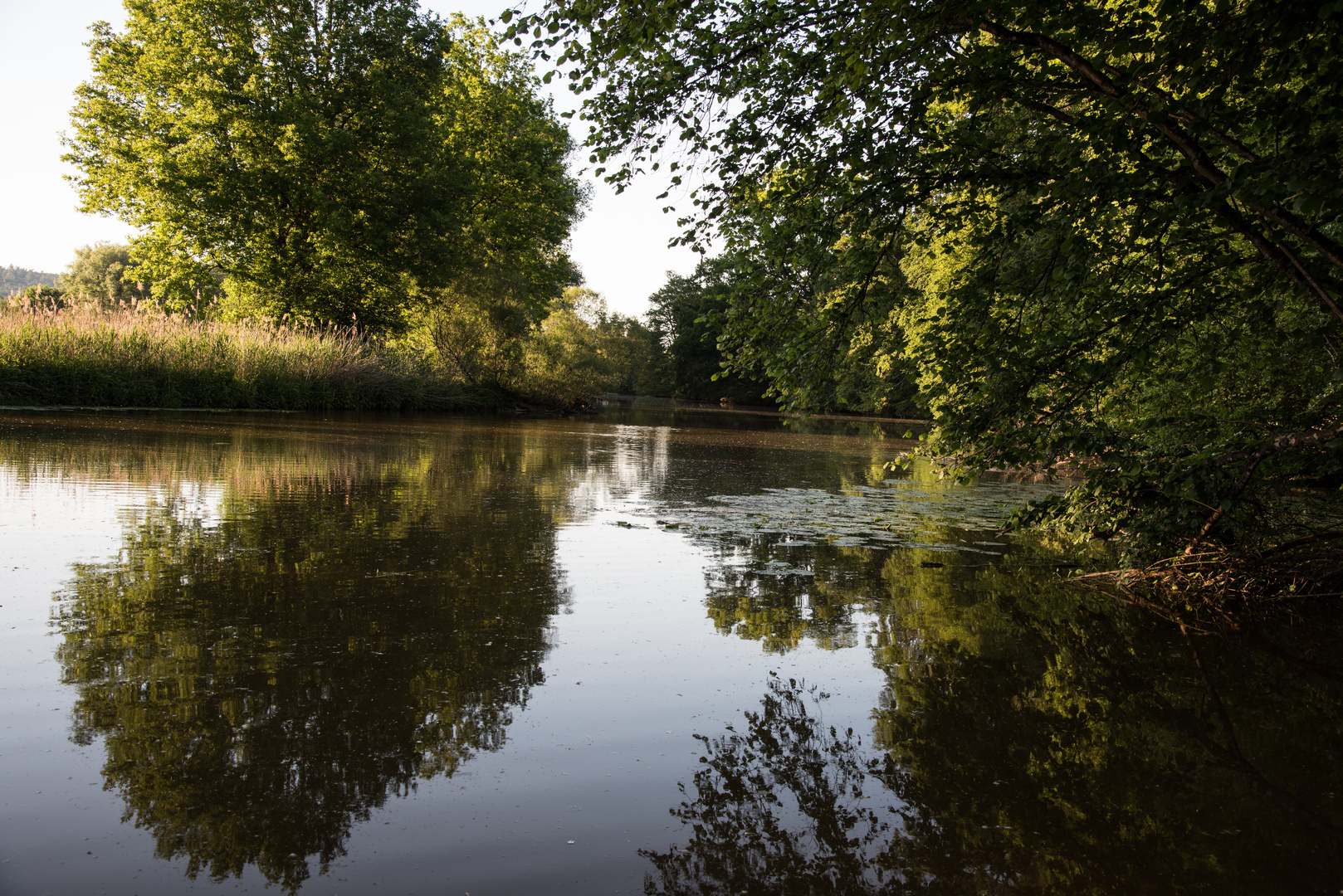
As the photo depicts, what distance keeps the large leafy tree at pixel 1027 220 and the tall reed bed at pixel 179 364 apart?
15.9 m

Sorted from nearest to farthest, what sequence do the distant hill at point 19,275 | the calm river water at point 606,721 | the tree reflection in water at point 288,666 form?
the calm river water at point 606,721, the tree reflection in water at point 288,666, the distant hill at point 19,275

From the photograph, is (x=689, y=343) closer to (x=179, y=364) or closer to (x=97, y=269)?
(x=97, y=269)

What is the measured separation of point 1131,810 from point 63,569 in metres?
5.59

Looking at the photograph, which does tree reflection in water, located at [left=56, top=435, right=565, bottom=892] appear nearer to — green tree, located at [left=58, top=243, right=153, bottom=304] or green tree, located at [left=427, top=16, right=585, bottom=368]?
green tree, located at [left=427, top=16, right=585, bottom=368]

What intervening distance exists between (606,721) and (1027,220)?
4289 millimetres

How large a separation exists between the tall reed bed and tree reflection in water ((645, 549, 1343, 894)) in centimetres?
1795

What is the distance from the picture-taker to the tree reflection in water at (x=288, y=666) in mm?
2508

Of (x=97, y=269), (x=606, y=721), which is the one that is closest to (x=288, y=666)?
(x=606, y=721)

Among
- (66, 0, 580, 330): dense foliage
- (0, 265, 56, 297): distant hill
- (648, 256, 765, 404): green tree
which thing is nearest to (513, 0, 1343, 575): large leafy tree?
(66, 0, 580, 330): dense foliage

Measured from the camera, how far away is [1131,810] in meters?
2.87

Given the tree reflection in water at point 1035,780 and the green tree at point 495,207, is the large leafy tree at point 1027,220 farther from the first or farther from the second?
the green tree at point 495,207

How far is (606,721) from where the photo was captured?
11.0ft

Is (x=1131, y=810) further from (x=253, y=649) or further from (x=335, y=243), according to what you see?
(x=335, y=243)

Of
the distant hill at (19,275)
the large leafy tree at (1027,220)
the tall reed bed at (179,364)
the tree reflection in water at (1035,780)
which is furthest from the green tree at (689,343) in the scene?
the distant hill at (19,275)
